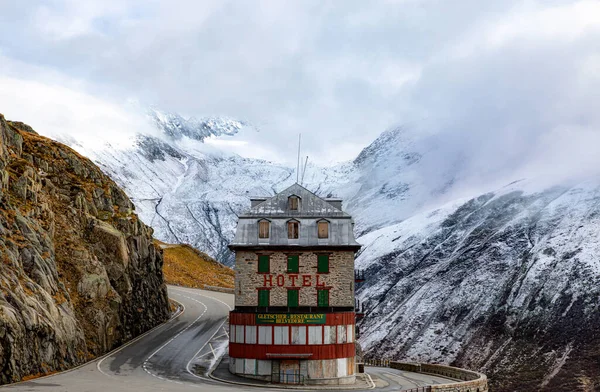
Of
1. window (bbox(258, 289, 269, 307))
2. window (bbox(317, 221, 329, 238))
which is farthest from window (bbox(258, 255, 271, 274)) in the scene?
window (bbox(317, 221, 329, 238))

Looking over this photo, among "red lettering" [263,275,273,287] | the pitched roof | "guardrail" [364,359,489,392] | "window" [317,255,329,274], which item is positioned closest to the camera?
"guardrail" [364,359,489,392]

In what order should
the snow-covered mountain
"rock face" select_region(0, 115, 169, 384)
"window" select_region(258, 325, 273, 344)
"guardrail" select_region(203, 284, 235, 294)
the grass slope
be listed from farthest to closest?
the snow-covered mountain
the grass slope
"guardrail" select_region(203, 284, 235, 294)
"window" select_region(258, 325, 273, 344)
"rock face" select_region(0, 115, 169, 384)

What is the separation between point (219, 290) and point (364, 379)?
5023cm

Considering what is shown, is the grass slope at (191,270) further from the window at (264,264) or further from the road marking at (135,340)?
the window at (264,264)

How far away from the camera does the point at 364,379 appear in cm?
5878

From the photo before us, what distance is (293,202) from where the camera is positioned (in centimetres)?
5838

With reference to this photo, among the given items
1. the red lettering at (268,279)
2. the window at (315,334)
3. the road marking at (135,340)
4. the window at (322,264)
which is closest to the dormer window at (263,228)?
the red lettering at (268,279)

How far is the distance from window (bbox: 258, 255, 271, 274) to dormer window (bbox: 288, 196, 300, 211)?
4301mm

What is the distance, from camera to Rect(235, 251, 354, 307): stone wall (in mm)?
56219

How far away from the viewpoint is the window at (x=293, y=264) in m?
56.5

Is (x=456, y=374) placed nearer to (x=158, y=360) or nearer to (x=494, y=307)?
(x=158, y=360)

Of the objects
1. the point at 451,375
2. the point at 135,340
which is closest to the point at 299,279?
the point at 135,340

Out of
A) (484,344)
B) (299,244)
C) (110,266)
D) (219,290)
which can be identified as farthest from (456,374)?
(484,344)

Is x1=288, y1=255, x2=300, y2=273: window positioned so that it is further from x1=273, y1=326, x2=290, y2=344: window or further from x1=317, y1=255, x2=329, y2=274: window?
x1=273, y1=326, x2=290, y2=344: window
